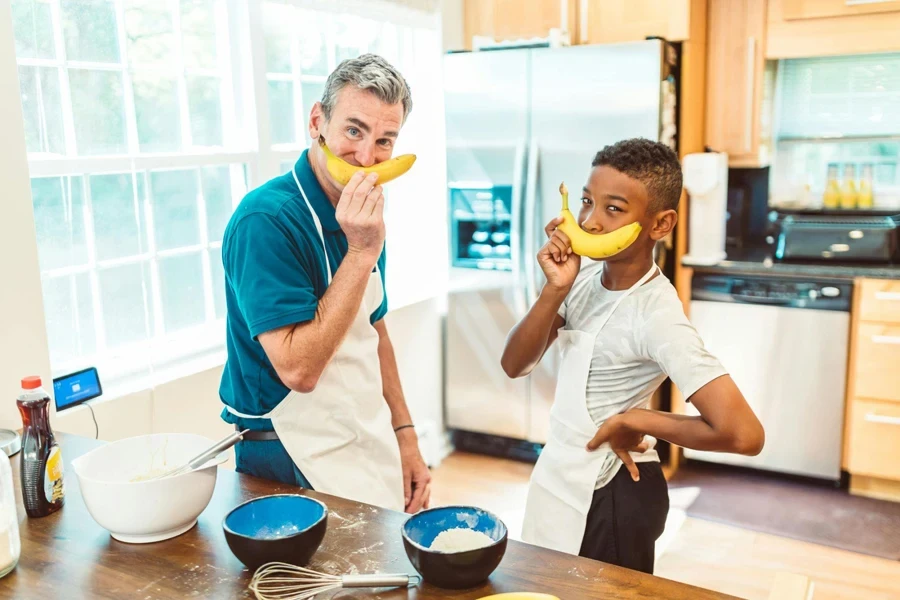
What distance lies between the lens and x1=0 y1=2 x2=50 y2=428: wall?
184cm

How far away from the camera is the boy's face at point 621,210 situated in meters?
1.53

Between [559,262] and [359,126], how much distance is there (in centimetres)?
46

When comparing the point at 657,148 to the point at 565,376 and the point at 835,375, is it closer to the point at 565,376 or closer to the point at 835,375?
the point at 565,376

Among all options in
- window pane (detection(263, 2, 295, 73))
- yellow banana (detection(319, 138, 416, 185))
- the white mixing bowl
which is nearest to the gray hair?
yellow banana (detection(319, 138, 416, 185))

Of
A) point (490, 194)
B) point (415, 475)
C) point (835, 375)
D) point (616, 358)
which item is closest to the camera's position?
point (616, 358)

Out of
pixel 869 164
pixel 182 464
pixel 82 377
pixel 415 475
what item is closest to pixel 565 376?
pixel 415 475

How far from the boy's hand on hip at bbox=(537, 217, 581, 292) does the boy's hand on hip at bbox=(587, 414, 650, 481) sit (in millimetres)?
271

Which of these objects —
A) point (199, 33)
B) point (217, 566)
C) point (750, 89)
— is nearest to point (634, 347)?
point (217, 566)

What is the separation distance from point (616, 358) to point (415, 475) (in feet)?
1.91

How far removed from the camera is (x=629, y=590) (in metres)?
1.13

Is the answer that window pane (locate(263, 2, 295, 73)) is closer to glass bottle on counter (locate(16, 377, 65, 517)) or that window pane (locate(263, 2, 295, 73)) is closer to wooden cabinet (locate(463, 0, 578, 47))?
wooden cabinet (locate(463, 0, 578, 47))

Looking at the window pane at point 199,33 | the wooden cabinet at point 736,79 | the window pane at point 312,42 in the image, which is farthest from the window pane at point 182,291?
the wooden cabinet at point 736,79

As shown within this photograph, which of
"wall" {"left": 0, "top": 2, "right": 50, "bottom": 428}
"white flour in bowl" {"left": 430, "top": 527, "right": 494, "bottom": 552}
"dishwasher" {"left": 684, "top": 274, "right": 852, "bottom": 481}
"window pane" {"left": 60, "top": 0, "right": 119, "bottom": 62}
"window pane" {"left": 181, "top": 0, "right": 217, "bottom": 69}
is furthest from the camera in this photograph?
"dishwasher" {"left": 684, "top": 274, "right": 852, "bottom": 481}

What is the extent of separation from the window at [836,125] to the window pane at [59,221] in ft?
10.3
